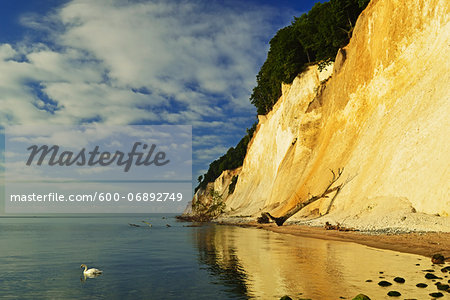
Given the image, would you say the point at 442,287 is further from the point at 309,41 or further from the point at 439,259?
the point at 309,41

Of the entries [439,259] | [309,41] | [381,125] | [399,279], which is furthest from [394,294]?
[309,41]

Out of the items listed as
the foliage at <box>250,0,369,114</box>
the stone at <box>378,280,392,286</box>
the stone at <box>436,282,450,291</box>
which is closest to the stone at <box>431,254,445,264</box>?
the stone at <box>436,282,450,291</box>

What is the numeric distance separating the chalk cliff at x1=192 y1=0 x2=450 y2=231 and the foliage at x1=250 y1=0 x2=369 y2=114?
292 centimetres

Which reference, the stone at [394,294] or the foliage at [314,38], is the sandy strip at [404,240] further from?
the foliage at [314,38]

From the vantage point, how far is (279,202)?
41688 millimetres

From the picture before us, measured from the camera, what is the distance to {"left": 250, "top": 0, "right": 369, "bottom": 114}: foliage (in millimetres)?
39594

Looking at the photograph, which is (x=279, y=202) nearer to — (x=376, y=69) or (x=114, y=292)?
(x=376, y=69)

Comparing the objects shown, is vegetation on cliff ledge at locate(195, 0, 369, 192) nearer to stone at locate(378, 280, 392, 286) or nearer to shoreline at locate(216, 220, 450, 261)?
shoreline at locate(216, 220, 450, 261)

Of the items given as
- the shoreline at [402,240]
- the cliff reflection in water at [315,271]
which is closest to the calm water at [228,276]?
the cliff reflection in water at [315,271]

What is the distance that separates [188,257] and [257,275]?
6098mm

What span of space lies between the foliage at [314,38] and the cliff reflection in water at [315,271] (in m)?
30.8

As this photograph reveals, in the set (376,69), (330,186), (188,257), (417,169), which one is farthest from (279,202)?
(188,257)

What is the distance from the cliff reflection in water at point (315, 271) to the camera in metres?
8.30

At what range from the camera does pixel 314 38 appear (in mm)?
44719
